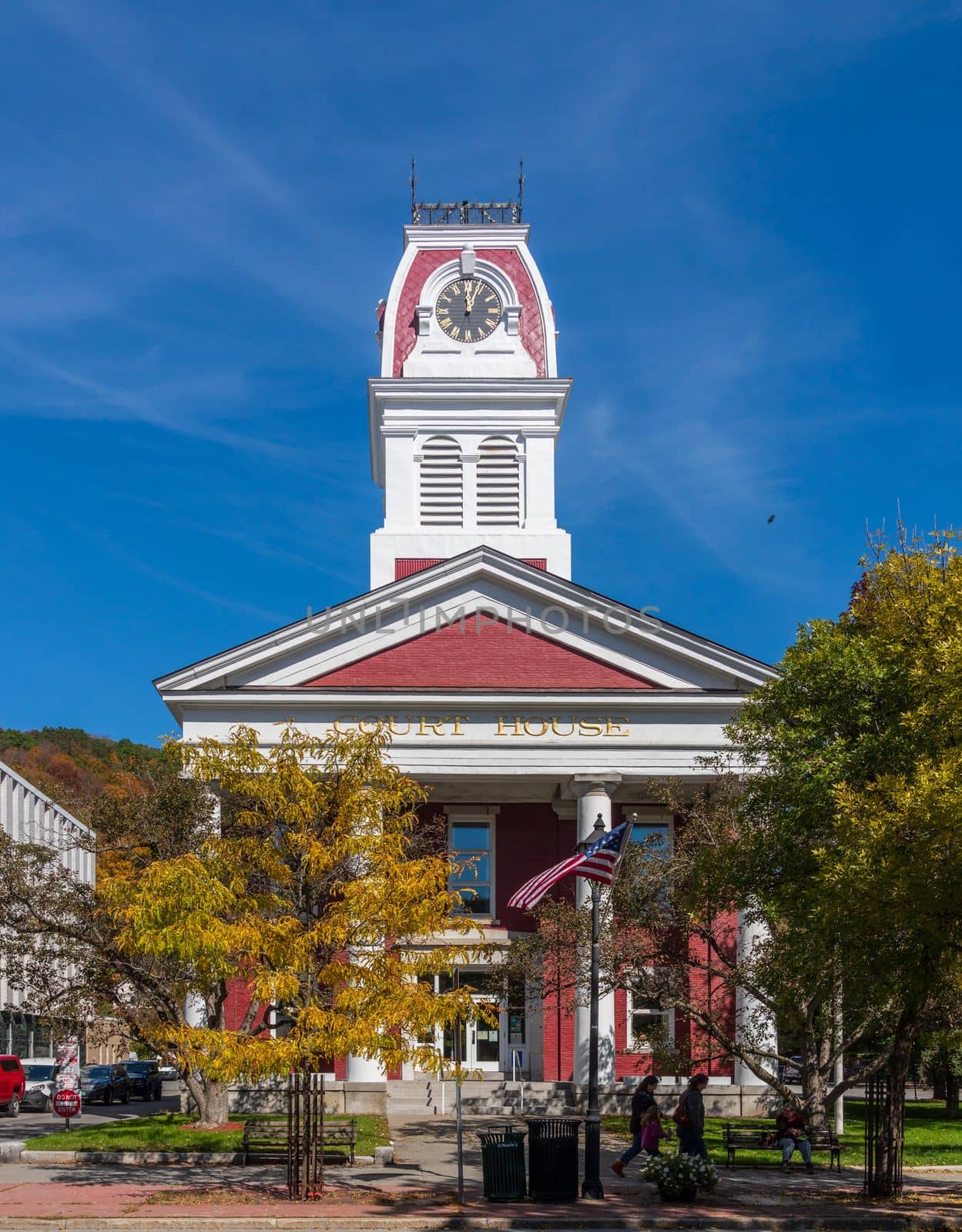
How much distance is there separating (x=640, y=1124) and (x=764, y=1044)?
11014 mm

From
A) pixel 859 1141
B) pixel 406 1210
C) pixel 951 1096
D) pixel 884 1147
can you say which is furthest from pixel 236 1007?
pixel 951 1096

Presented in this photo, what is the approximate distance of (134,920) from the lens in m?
20.1

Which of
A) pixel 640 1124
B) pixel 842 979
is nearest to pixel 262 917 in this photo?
pixel 640 1124

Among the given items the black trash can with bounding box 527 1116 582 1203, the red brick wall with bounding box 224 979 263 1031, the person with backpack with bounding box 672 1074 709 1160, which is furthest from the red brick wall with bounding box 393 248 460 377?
the black trash can with bounding box 527 1116 582 1203

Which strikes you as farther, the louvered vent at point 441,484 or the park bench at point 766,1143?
the louvered vent at point 441,484

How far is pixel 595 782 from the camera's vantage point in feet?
116

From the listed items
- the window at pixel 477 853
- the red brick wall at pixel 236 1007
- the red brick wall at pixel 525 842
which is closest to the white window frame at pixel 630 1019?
the red brick wall at pixel 525 842

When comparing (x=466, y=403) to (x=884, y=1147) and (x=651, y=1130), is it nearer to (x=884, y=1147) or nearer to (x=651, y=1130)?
(x=651, y=1130)

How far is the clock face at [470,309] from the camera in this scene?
5022 cm

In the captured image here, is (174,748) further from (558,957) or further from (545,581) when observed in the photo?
(545,581)

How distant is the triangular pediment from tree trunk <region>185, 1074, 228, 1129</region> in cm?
999

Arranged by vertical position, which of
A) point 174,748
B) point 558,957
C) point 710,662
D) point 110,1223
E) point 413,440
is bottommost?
point 110,1223

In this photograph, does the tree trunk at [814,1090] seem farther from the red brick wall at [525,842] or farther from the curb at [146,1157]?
the red brick wall at [525,842]

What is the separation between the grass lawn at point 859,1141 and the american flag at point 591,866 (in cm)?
624
